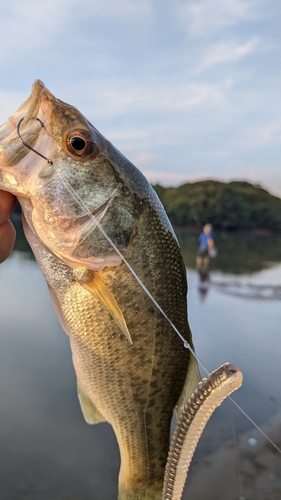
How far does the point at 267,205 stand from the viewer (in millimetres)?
93625

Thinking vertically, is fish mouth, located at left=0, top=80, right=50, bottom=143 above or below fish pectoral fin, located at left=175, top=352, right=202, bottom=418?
above

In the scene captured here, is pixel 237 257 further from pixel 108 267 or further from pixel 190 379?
pixel 108 267

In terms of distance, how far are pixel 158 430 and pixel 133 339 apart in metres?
0.60

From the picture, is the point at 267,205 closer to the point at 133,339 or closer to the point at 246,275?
the point at 246,275

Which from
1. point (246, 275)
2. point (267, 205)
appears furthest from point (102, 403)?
point (267, 205)

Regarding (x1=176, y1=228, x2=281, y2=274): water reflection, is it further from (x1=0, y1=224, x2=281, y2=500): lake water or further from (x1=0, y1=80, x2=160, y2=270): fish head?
(x1=0, y1=80, x2=160, y2=270): fish head

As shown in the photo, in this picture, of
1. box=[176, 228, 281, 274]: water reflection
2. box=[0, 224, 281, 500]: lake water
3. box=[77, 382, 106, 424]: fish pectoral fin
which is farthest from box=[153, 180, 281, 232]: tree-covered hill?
box=[77, 382, 106, 424]: fish pectoral fin

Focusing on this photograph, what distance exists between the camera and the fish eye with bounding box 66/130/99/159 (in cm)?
189

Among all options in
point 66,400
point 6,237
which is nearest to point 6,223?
point 6,237

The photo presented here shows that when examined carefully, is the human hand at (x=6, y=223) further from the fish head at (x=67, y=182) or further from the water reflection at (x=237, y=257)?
the water reflection at (x=237, y=257)

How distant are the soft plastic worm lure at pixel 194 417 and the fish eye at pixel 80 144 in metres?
1.23

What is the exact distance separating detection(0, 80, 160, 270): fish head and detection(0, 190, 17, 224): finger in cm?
5

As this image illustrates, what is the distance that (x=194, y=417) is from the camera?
4.49ft

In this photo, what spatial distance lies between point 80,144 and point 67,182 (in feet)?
0.68
